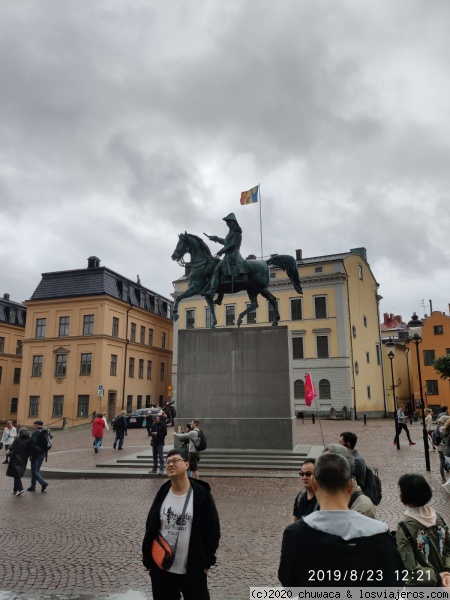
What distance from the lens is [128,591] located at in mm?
5395

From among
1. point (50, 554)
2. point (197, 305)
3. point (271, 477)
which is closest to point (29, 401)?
point (197, 305)

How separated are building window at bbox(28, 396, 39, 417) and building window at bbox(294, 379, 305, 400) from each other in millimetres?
24491

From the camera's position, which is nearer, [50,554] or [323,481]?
[323,481]

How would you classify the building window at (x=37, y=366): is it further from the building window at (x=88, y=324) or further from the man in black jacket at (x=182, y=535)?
the man in black jacket at (x=182, y=535)

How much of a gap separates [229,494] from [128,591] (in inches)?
222

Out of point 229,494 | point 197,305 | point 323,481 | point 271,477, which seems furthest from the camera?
point 197,305

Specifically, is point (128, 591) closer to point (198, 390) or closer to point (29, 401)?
point (198, 390)

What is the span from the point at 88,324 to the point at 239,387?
31745mm

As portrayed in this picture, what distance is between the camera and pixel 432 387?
5325 cm

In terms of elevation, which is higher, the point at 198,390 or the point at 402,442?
the point at 198,390

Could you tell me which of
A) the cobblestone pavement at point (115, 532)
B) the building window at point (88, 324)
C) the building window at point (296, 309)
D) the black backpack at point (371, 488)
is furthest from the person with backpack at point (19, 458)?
the building window at point (296, 309)

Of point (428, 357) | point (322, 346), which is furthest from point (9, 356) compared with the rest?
point (428, 357)

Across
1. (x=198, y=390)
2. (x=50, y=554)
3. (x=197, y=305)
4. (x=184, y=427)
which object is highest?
(x=197, y=305)

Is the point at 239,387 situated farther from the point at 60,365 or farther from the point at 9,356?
the point at 9,356
